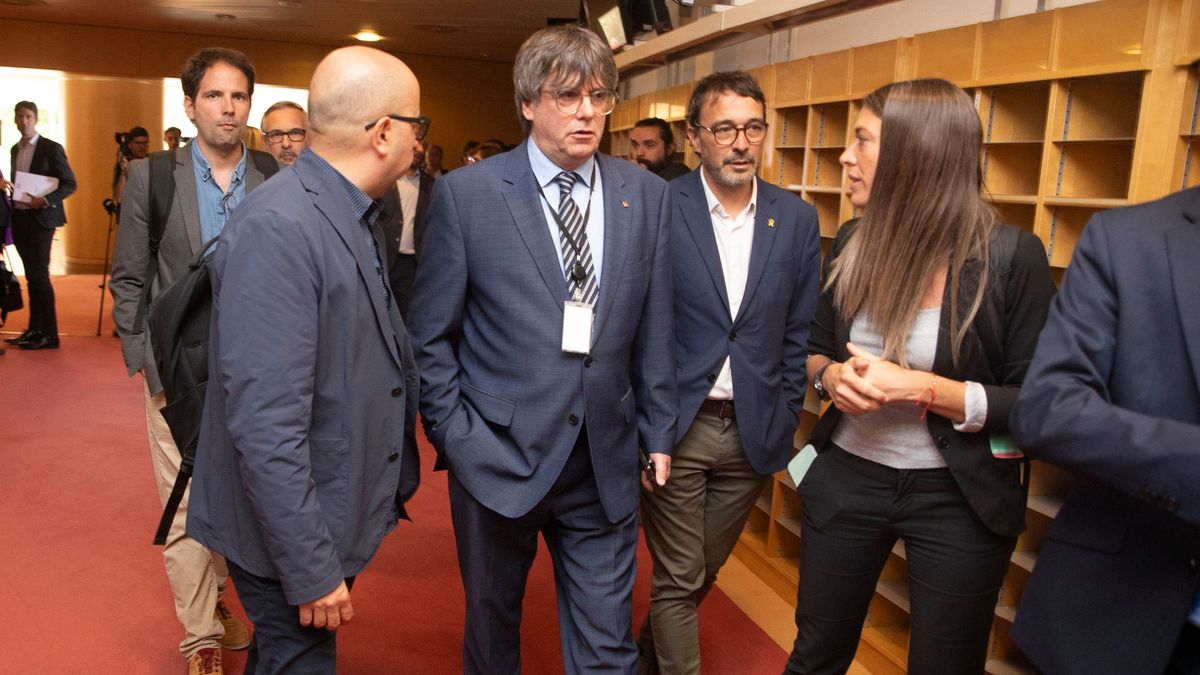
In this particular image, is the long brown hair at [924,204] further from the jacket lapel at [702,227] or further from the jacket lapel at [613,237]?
the jacket lapel at [702,227]

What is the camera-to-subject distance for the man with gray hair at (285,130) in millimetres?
3834

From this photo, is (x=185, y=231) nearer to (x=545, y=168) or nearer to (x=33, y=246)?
(x=545, y=168)

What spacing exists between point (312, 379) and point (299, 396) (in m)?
0.04

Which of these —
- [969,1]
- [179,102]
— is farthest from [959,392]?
[179,102]

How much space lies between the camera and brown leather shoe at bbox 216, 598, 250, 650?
3178mm

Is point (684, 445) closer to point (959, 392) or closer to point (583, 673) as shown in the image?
point (583, 673)

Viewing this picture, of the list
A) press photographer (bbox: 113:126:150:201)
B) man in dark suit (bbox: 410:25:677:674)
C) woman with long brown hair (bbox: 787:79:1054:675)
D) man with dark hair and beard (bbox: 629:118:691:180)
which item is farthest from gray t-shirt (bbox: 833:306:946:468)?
press photographer (bbox: 113:126:150:201)

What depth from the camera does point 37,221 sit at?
25.5 ft

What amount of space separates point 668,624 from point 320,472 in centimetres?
130

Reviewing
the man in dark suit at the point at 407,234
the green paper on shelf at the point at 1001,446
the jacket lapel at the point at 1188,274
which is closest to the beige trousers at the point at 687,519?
the green paper on shelf at the point at 1001,446

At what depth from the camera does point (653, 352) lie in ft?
8.01

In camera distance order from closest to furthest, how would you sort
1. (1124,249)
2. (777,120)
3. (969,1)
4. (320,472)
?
(1124,249)
(320,472)
(969,1)
(777,120)

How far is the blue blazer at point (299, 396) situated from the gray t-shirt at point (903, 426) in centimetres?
99

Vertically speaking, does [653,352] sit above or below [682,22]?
below
